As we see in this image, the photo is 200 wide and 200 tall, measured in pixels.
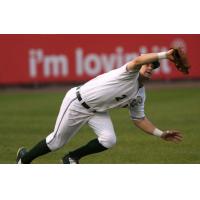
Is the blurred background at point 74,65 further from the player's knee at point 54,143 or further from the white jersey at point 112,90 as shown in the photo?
the white jersey at point 112,90

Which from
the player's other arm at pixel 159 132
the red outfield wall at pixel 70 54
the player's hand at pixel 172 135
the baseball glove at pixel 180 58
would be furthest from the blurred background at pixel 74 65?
the baseball glove at pixel 180 58

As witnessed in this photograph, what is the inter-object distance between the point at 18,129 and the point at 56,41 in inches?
508

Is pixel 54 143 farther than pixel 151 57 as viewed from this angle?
Yes

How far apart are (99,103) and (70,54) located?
18851 mm

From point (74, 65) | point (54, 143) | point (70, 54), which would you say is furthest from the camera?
point (74, 65)

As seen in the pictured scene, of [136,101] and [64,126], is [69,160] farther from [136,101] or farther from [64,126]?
[136,101]

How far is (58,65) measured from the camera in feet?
89.4

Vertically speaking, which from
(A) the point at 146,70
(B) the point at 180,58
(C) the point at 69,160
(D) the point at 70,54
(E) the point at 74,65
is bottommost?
(E) the point at 74,65

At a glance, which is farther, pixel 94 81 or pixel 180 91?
pixel 180 91

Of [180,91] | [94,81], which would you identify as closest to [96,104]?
[94,81]

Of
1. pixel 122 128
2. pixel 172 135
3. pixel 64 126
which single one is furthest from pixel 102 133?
pixel 122 128

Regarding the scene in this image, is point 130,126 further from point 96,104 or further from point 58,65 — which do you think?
point 58,65

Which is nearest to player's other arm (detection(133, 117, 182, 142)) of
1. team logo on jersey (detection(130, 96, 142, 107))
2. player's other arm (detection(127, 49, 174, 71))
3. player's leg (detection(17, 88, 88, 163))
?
team logo on jersey (detection(130, 96, 142, 107))

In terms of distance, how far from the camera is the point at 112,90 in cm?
830
